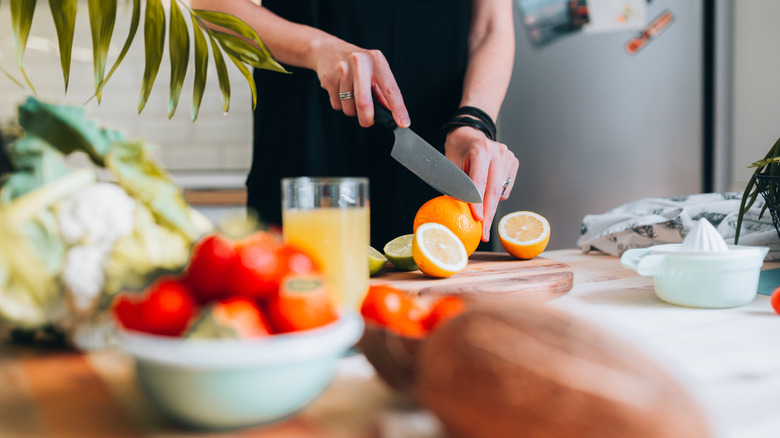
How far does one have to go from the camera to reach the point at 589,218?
1.50m

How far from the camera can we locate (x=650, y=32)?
209 cm

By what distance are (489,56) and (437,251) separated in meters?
0.75

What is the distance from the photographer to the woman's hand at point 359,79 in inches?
44.7

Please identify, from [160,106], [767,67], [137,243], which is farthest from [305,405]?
[160,106]

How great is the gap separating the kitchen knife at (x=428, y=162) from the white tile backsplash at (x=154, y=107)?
6.50 ft

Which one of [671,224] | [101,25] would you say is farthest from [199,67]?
[671,224]

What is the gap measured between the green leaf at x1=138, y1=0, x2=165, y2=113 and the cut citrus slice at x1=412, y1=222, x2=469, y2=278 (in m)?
0.52

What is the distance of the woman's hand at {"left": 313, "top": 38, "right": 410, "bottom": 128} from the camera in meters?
1.13

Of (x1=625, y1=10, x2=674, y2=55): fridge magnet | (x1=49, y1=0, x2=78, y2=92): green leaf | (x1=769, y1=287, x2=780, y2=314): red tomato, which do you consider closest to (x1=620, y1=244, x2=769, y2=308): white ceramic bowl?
(x1=769, y1=287, x2=780, y2=314): red tomato

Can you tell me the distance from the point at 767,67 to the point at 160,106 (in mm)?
2748

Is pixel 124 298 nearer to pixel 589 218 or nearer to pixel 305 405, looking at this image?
pixel 305 405

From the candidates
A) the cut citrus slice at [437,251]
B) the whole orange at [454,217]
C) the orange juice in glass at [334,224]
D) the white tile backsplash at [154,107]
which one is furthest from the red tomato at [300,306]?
the white tile backsplash at [154,107]

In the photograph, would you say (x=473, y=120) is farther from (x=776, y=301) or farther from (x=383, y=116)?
(x=776, y=301)

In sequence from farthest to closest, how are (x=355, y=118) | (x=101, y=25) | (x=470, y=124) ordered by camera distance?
1. (x=355, y=118)
2. (x=470, y=124)
3. (x=101, y=25)
